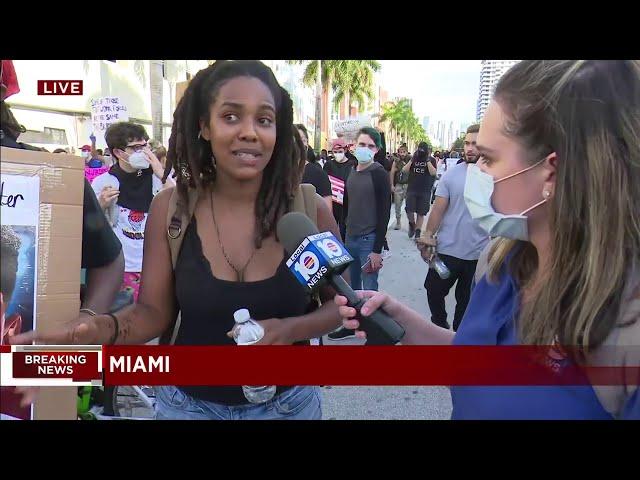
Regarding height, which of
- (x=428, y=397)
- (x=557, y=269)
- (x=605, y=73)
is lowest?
(x=428, y=397)

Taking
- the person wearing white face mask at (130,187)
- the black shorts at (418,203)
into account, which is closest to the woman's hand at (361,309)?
the person wearing white face mask at (130,187)

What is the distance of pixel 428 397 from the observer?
1926mm

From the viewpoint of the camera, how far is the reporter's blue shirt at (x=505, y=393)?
3.63 feet

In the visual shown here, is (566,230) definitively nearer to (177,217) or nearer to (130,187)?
(177,217)

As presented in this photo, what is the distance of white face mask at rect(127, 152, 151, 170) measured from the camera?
213 cm

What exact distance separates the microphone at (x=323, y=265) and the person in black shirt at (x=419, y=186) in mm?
5446

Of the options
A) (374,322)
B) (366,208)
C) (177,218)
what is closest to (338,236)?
(374,322)

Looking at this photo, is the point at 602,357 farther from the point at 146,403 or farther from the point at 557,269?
the point at 146,403

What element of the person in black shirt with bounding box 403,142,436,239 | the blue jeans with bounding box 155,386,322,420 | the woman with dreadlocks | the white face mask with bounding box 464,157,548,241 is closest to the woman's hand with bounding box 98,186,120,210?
the woman with dreadlocks

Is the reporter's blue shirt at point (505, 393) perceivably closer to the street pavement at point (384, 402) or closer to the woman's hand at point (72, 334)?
the street pavement at point (384, 402)

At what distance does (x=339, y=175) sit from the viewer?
505 centimetres

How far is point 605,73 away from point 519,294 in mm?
566

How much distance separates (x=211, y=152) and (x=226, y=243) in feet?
0.92

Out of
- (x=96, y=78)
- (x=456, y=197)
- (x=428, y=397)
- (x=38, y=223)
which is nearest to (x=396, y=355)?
(x=428, y=397)
